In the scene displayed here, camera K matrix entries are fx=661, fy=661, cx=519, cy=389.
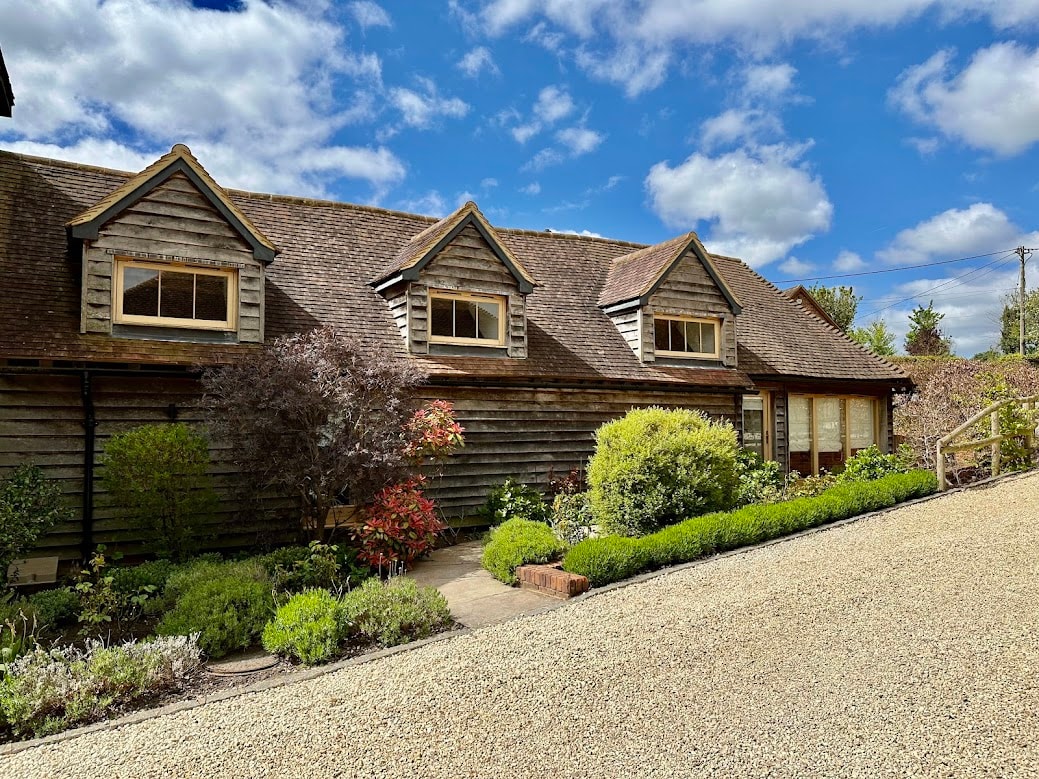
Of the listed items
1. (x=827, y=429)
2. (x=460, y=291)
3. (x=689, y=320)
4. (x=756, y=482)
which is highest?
(x=460, y=291)

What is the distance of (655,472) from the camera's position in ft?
31.3

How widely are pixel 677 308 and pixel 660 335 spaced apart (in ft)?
2.32

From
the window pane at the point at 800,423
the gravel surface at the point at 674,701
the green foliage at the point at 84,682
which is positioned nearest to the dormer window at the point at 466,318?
the gravel surface at the point at 674,701

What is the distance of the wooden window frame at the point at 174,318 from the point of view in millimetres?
9984

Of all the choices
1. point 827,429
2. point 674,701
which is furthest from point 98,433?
point 827,429

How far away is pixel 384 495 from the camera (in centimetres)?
915

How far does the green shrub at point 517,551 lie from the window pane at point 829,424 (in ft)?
37.7

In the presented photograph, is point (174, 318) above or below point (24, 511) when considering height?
above

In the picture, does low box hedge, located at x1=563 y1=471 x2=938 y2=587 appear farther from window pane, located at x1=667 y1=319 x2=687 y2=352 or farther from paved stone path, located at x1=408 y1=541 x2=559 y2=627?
window pane, located at x1=667 y1=319 x2=687 y2=352

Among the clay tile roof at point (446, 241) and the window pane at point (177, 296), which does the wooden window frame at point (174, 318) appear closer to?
the window pane at point (177, 296)

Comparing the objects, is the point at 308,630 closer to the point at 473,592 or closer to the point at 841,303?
the point at 473,592

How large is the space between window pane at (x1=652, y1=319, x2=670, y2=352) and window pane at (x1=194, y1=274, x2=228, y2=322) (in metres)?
8.88

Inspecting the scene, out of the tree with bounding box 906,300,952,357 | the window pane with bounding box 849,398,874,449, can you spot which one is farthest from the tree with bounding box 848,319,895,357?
the window pane with bounding box 849,398,874,449

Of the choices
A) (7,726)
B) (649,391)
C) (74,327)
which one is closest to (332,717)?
(7,726)
